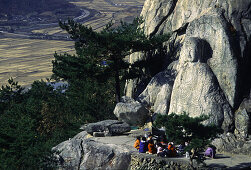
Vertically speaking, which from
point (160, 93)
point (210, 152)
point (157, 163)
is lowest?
point (157, 163)

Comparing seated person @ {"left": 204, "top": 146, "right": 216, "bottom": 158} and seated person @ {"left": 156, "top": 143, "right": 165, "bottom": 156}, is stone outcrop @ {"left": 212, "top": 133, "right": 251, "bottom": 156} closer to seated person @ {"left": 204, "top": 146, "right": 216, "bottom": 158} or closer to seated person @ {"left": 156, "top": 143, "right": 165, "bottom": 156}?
seated person @ {"left": 204, "top": 146, "right": 216, "bottom": 158}

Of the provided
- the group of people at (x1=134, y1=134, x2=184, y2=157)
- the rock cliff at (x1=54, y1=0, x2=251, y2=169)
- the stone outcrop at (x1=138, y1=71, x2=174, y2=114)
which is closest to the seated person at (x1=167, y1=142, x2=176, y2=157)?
the group of people at (x1=134, y1=134, x2=184, y2=157)

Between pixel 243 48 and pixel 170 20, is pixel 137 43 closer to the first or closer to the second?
pixel 170 20

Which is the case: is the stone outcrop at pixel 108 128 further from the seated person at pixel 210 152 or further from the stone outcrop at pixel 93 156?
the seated person at pixel 210 152

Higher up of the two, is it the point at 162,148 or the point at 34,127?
the point at 162,148

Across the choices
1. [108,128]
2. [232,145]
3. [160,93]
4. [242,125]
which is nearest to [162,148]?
[232,145]

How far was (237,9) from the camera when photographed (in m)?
34.5

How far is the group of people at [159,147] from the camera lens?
27453mm

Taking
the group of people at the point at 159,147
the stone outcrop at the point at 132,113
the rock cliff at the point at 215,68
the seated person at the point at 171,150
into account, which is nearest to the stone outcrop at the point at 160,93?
the rock cliff at the point at 215,68

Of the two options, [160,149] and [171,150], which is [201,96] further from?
[160,149]

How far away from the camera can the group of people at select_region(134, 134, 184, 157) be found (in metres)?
27.5

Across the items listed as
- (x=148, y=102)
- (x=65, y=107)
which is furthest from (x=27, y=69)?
(x=148, y=102)

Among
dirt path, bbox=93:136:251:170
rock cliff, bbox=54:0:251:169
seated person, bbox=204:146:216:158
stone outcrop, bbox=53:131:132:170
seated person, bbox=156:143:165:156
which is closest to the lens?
dirt path, bbox=93:136:251:170

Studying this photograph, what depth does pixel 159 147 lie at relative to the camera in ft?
Result: 90.2
